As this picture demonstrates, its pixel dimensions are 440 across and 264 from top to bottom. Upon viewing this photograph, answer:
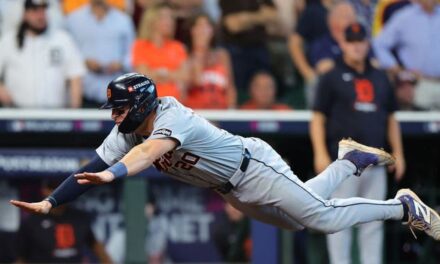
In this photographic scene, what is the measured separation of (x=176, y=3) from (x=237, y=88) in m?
0.92

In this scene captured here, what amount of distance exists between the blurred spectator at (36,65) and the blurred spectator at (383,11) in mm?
2831

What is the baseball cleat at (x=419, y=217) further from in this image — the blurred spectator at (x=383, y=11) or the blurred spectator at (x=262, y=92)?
the blurred spectator at (x=383, y=11)

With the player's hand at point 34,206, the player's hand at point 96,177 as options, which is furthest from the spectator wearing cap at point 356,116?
the player's hand at point 96,177

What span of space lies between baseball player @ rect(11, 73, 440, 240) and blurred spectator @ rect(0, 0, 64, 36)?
10.4ft

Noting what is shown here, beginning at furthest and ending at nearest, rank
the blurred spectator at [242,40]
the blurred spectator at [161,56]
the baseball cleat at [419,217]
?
the blurred spectator at [242,40]
the blurred spectator at [161,56]
the baseball cleat at [419,217]

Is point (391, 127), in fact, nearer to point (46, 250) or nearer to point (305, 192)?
point (305, 192)

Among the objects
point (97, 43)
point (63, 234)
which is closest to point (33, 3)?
point (97, 43)

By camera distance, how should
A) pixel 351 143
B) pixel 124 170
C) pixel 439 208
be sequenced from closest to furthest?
pixel 124 170
pixel 351 143
pixel 439 208

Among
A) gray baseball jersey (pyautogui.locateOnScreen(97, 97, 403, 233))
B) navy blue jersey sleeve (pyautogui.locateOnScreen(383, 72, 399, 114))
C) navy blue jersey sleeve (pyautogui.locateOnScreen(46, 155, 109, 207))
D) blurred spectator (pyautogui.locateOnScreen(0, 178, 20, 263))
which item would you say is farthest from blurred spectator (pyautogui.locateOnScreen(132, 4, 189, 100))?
navy blue jersey sleeve (pyautogui.locateOnScreen(46, 155, 109, 207))

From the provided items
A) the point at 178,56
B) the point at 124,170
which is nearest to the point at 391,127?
the point at 178,56

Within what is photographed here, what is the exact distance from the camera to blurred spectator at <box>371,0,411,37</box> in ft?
33.9

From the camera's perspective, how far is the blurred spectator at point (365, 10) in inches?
407

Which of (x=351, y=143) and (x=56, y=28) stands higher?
(x=56, y=28)

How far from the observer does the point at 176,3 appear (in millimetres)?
9867
